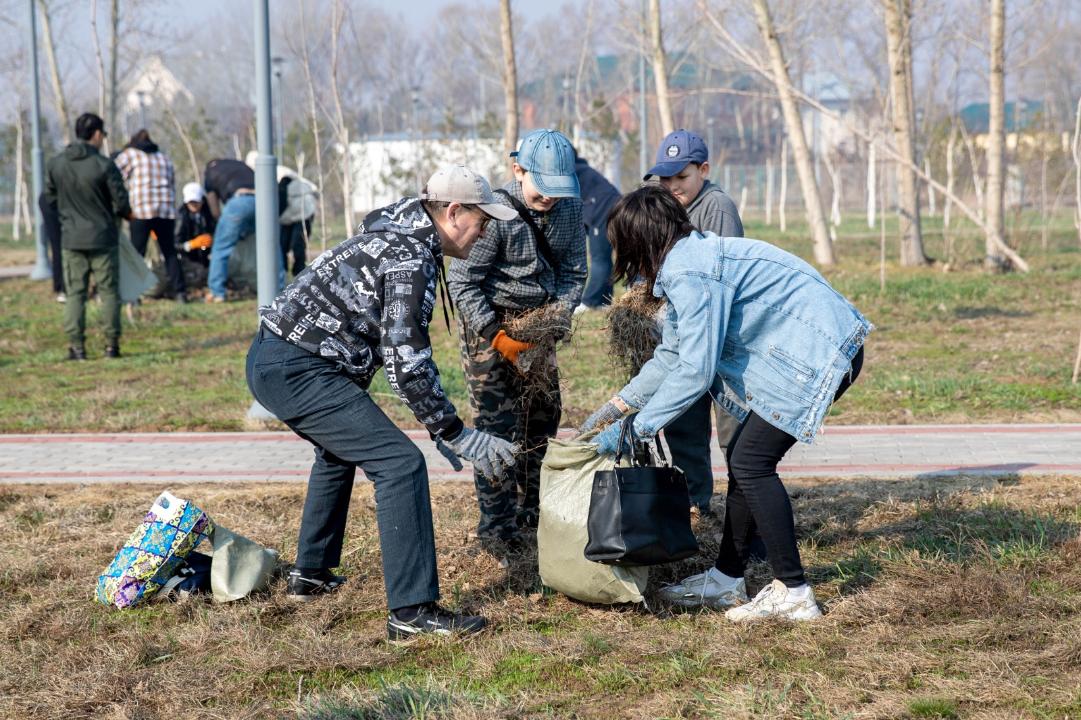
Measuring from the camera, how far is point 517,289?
4828 millimetres

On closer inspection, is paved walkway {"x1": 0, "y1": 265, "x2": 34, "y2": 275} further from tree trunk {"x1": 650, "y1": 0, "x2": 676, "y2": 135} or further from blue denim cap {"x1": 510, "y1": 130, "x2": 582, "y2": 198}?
blue denim cap {"x1": 510, "y1": 130, "x2": 582, "y2": 198}

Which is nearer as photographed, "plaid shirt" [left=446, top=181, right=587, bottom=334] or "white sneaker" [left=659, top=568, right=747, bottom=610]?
"white sneaker" [left=659, top=568, right=747, bottom=610]

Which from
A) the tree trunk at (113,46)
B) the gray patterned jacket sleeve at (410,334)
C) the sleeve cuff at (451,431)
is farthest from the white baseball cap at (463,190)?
the tree trunk at (113,46)

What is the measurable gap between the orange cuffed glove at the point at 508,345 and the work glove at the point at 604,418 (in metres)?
0.54

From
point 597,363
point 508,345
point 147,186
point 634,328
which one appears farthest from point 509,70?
point 508,345

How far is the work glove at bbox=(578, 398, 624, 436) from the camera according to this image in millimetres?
4320

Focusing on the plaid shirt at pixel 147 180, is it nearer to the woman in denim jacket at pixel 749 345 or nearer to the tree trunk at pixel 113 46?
the tree trunk at pixel 113 46

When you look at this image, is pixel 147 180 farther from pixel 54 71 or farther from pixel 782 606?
pixel 782 606

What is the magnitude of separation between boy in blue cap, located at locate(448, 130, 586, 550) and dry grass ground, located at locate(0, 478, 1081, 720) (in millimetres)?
514

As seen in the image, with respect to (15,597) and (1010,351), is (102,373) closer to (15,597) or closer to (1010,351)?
(15,597)

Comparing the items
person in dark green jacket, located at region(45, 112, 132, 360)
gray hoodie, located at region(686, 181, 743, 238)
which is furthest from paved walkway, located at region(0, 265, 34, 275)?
gray hoodie, located at region(686, 181, 743, 238)

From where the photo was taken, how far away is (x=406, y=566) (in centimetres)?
405

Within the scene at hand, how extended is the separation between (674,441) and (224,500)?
7.57 feet

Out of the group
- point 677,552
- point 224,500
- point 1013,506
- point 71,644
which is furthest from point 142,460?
point 1013,506
